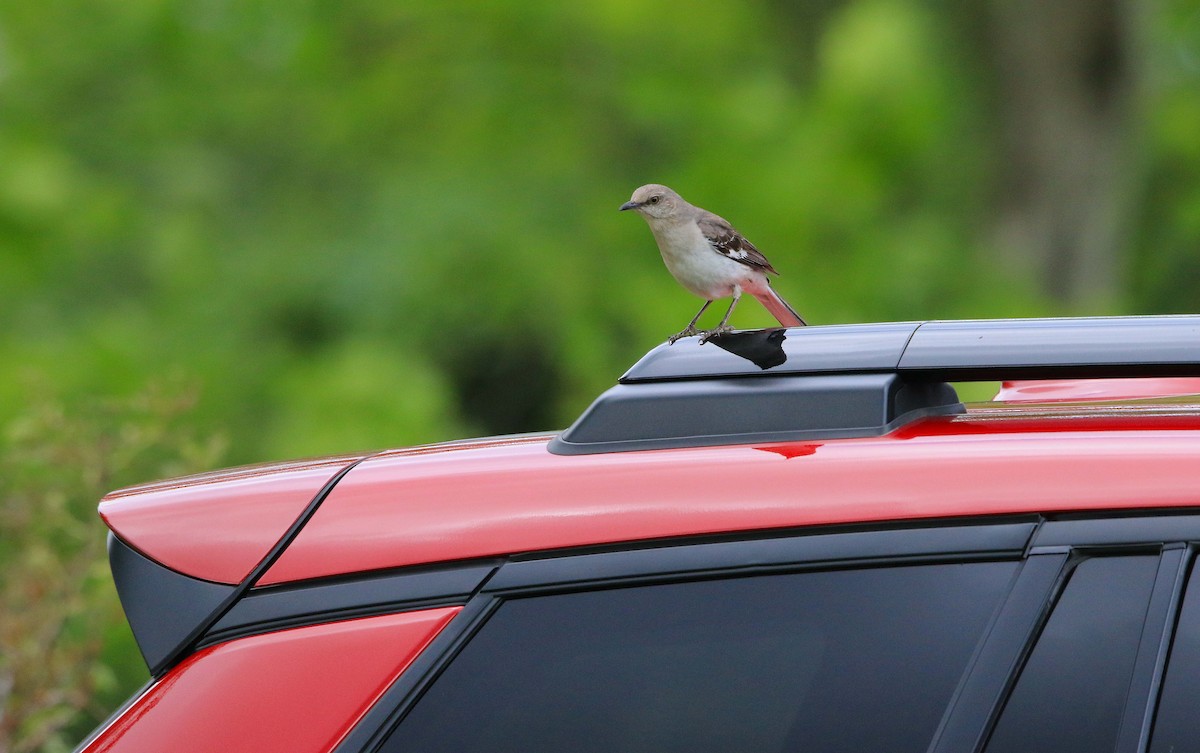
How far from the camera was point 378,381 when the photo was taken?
8.57 meters

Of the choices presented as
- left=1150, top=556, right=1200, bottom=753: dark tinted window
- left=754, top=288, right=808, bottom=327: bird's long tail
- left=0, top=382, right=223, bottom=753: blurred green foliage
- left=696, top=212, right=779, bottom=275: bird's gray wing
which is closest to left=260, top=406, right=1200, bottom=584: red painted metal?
left=1150, top=556, right=1200, bottom=753: dark tinted window

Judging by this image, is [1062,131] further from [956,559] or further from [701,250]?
[956,559]

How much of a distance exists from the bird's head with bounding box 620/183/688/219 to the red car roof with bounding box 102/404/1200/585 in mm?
2353

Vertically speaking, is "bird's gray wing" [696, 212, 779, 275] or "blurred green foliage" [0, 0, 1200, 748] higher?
"blurred green foliage" [0, 0, 1200, 748]

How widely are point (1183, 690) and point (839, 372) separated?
591 mm

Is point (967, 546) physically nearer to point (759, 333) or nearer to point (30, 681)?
point (759, 333)

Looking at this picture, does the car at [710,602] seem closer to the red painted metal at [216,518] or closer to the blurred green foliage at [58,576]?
the red painted metal at [216,518]

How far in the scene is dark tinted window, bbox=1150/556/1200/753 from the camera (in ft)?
4.49

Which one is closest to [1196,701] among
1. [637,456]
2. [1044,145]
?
[637,456]

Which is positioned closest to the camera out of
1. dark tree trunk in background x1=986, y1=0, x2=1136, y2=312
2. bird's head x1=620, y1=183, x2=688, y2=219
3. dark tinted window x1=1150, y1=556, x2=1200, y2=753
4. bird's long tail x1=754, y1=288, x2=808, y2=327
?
dark tinted window x1=1150, y1=556, x2=1200, y2=753

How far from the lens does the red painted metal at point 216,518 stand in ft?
5.28

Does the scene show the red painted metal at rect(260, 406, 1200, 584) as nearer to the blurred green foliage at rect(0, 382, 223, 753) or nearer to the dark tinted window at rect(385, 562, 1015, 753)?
the dark tinted window at rect(385, 562, 1015, 753)

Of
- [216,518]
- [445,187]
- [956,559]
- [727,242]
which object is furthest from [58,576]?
[445,187]

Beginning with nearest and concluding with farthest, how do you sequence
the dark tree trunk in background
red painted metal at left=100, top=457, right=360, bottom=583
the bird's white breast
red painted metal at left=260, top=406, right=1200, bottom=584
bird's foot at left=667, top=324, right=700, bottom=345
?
red painted metal at left=260, top=406, right=1200, bottom=584 < red painted metal at left=100, top=457, right=360, bottom=583 < bird's foot at left=667, top=324, right=700, bottom=345 < the bird's white breast < the dark tree trunk in background
